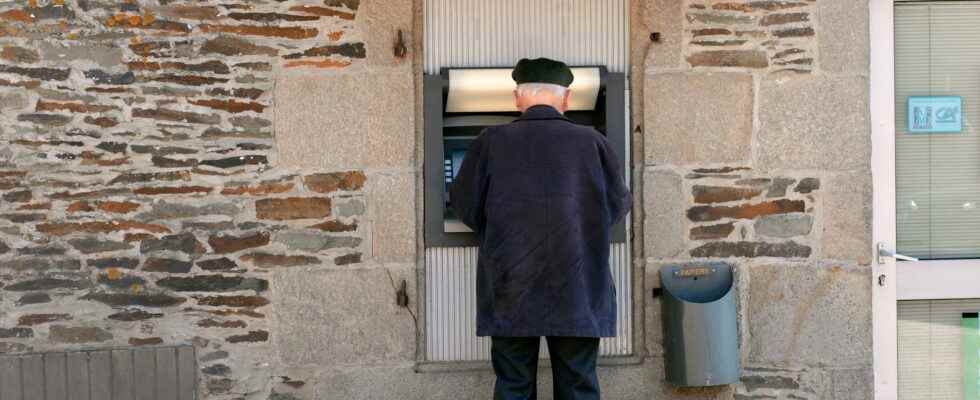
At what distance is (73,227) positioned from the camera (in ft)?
14.8

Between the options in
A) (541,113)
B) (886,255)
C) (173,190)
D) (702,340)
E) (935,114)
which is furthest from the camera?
(935,114)

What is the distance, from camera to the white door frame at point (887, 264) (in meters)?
4.82

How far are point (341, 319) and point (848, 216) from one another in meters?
2.48

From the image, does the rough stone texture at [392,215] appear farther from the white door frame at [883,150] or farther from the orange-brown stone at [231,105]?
the white door frame at [883,150]

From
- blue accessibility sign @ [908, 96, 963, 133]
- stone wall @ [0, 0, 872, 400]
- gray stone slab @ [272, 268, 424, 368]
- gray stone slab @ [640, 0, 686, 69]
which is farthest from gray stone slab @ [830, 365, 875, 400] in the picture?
gray stone slab @ [272, 268, 424, 368]

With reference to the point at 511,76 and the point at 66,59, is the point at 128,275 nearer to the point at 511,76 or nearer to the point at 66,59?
the point at 66,59

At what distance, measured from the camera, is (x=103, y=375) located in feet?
14.8

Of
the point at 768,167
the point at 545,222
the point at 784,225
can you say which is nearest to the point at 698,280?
the point at 784,225

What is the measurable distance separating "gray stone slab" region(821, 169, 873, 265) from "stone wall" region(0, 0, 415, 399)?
2010mm

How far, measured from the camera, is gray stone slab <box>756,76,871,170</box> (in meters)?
4.68

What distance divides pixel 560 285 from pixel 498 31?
4.62 ft

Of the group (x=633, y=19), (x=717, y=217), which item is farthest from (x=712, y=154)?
(x=633, y=19)

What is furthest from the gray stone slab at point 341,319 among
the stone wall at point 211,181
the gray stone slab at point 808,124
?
the gray stone slab at point 808,124

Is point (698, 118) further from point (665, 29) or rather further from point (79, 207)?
point (79, 207)
